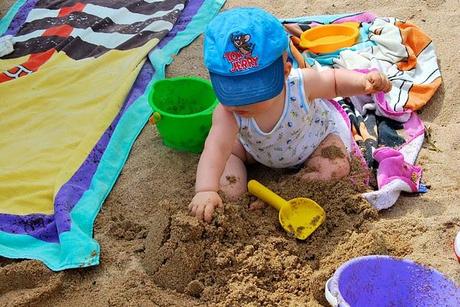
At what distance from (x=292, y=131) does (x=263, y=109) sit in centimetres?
Result: 20

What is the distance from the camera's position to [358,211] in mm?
1957

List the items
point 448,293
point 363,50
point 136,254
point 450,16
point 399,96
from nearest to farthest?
point 448,293, point 136,254, point 399,96, point 363,50, point 450,16

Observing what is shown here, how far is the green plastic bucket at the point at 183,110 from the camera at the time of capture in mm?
2297

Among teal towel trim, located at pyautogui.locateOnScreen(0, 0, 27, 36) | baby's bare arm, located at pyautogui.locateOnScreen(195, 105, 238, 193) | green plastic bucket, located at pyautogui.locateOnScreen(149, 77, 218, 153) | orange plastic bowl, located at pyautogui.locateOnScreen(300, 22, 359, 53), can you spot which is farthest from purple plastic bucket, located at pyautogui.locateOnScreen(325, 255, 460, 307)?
teal towel trim, located at pyautogui.locateOnScreen(0, 0, 27, 36)

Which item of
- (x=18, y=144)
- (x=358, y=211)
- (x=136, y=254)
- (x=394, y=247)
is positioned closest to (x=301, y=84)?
(x=358, y=211)

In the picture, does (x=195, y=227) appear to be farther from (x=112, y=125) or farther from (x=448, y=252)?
(x=112, y=125)

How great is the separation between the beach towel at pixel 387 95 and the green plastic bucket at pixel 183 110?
0.43 meters

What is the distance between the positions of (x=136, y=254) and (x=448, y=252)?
2.97 feet

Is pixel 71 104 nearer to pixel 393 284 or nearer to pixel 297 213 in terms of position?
pixel 297 213

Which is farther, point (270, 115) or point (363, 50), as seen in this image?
point (363, 50)

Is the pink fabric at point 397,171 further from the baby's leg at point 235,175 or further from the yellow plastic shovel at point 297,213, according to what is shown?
the baby's leg at point 235,175

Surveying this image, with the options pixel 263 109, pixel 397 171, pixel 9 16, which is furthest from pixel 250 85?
pixel 9 16

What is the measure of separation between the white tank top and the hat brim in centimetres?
22

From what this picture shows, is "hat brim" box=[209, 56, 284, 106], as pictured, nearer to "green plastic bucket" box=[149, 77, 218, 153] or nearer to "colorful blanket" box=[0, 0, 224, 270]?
"green plastic bucket" box=[149, 77, 218, 153]
